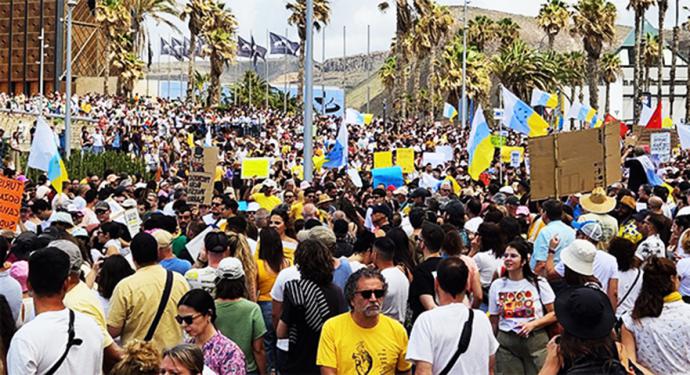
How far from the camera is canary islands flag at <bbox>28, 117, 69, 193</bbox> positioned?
1689 centimetres

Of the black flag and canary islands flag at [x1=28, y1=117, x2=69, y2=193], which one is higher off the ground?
the black flag

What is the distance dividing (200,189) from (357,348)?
333 inches

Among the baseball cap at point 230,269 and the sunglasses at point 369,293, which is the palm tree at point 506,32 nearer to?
the baseball cap at point 230,269

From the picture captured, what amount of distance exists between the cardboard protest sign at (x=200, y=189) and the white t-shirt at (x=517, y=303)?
23.5 feet

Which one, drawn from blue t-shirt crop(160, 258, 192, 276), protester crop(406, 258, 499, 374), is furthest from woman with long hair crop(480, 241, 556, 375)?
blue t-shirt crop(160, 258, 192, 276)

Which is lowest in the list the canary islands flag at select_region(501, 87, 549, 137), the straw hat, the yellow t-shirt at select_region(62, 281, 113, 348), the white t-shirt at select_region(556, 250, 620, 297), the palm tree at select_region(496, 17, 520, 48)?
the yellow t-shirt at select_region(62, 281, 113, 348)

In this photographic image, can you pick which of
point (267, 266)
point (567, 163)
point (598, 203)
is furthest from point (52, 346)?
point (567, 163)

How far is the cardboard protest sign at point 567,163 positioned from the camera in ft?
44.2

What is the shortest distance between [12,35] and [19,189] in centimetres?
6684

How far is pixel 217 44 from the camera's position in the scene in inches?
2655

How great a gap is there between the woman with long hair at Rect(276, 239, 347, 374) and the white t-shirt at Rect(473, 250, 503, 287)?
1954 mm

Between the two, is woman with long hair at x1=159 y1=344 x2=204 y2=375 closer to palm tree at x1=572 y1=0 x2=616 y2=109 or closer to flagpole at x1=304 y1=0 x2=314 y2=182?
flagpole at x1=304 y1=0 x2=314 y2=182

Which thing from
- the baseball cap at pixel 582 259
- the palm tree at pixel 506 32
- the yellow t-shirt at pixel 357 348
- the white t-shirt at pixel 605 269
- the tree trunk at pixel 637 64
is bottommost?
the yellow t-shirt at pixel 357 348

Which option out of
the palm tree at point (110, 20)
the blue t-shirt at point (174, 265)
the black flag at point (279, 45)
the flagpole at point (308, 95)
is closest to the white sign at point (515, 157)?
the flagpole at point (308, 95)
